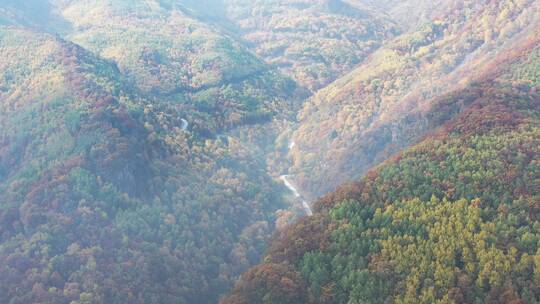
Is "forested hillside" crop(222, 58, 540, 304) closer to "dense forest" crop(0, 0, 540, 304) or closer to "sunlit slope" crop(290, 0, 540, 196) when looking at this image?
"dense forest" crop(0, 0, 540, 304)

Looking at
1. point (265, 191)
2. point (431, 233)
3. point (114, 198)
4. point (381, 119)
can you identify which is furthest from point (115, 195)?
point (381, 119)

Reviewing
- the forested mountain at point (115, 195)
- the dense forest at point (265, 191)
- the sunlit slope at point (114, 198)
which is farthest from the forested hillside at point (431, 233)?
the forested mountain at point (115, 195)

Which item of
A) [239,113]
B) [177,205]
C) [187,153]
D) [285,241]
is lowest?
[285,241]

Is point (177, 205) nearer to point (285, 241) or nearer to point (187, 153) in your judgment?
point (187, 153)

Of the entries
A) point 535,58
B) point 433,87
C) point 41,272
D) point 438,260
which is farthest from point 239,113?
point 438,260

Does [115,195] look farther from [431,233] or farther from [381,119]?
[381,119]

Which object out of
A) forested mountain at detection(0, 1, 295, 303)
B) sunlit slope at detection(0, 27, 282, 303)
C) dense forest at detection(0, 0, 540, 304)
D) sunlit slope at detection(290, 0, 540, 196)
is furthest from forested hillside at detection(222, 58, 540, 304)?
sunlit slope at detection(290, 0, 540, 196)

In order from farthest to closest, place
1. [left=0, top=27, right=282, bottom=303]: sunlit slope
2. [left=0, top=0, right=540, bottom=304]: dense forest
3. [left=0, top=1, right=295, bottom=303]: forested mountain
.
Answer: [left=0, top=1, right=295, bottom=303]: forested mountain < [left=0, top=27, right=282, bottom=303]: sunlit slope < [left=0, top=0, right=540, bottom=304]: dense forest
